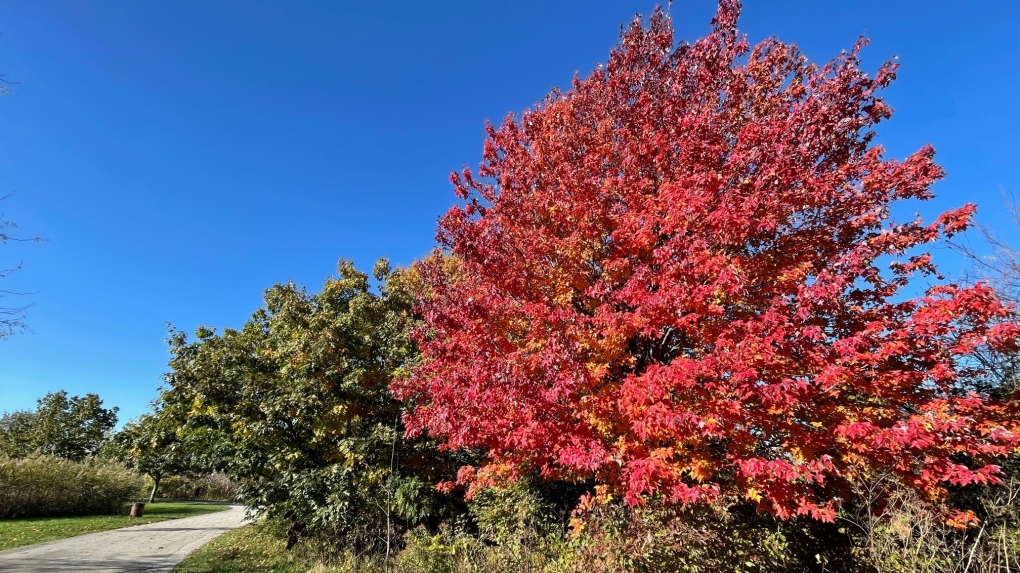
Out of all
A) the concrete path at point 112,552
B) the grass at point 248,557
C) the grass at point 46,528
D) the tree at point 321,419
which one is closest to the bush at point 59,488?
the grass at point 46,528

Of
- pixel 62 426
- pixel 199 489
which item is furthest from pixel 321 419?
pixel 62 426

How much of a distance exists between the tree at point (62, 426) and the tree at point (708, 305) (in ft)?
175

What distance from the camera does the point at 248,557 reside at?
11977 millimetres

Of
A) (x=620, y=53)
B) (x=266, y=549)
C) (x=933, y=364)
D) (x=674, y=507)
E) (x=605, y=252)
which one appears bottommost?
(x=266, y=549)

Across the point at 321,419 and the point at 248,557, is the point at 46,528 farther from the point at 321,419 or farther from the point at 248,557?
the point at 321,419

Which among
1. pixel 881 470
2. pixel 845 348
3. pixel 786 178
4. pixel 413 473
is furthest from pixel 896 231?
pixel 413 473

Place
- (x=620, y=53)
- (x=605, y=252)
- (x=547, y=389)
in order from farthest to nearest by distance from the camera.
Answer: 1. (x=620, y=53)
2. (x=605, y=252)
3. (x=547, y=389)

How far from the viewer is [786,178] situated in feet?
19.4

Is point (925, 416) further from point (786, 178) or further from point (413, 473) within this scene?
point (413, 473)

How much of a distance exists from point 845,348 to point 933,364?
162 centimetres

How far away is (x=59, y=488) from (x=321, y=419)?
78.0 ft

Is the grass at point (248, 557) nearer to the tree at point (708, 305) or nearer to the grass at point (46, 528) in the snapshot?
the grass at point (46, 528)

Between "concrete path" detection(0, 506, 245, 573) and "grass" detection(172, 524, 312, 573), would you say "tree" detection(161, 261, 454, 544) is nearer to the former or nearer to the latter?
"grass" detection(172, 524, 312, 573)

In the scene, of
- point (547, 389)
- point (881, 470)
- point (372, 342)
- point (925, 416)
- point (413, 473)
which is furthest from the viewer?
point (372, 342)
